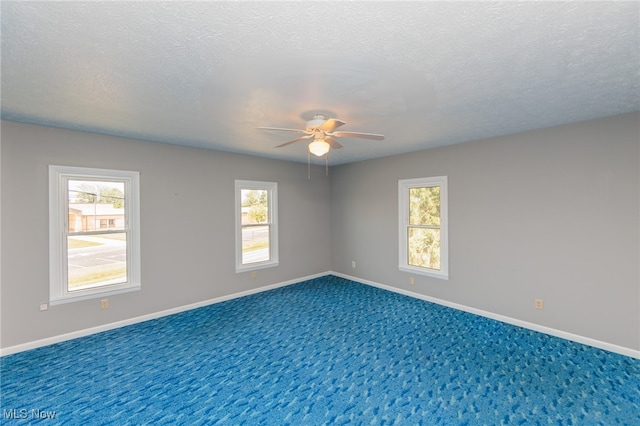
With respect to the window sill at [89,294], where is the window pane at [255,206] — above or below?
above

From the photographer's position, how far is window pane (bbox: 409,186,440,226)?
480 cm

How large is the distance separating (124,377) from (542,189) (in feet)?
16.4

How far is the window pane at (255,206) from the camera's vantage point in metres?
5.27

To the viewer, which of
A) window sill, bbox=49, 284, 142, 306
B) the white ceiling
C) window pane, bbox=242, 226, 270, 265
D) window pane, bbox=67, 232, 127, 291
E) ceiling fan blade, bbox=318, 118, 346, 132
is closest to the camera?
the white ceiling

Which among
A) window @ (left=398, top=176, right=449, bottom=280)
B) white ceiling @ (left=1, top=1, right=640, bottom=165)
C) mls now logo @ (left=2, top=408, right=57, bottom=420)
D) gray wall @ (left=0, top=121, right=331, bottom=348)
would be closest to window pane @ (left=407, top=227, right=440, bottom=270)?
window @ (left=398, top=176, right=449, bottom=280)

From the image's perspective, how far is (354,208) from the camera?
602 centimetres

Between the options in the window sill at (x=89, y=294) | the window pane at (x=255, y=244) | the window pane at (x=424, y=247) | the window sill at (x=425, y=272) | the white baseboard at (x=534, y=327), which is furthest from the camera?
the window pane at (x=255, y=244)

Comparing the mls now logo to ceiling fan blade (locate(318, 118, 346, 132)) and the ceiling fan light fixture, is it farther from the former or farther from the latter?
ceiling fan blade (locate(318, 118, 346, 132))

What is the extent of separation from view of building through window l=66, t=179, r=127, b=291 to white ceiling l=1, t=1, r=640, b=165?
2.96 feet

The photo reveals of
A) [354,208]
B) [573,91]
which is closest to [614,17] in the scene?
[573,91]

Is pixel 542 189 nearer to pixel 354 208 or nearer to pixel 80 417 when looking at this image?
pixel 354 208

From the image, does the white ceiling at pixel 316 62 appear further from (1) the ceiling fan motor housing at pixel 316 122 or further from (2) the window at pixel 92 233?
(2) the window at pixel 92 233

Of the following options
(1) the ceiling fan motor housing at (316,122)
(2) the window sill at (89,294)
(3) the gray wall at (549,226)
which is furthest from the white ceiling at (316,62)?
(2) the window sill at (89,294)

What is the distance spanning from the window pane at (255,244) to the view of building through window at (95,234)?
5.98ft
